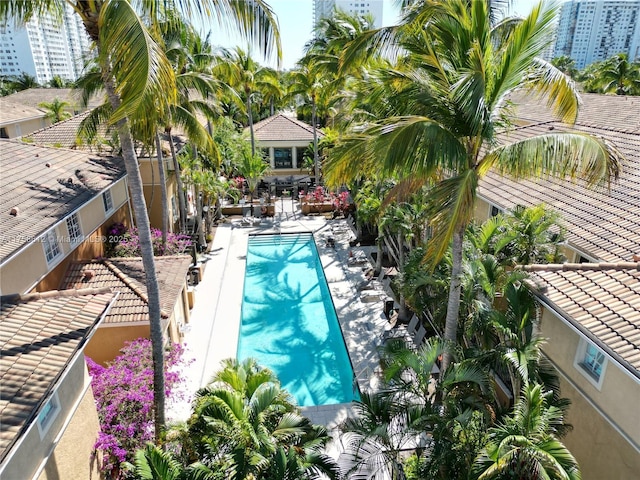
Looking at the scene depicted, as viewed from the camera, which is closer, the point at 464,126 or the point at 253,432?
the point at 253,432

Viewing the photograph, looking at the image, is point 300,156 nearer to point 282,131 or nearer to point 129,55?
point 282,131

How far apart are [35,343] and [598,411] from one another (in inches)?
410

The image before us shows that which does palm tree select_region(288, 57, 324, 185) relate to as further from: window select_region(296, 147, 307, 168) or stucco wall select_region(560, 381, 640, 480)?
stucco wall select_region(560, 381, 640, 480)

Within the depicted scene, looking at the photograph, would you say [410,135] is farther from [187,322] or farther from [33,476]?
[187,322]

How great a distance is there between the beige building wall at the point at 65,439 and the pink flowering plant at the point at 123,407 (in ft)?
1.42

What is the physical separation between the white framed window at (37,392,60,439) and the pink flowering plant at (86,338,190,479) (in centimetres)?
177

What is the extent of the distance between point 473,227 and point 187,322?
11.4 meters

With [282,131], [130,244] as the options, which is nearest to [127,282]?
[130,244]

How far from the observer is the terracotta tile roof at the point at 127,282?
43.1 feet

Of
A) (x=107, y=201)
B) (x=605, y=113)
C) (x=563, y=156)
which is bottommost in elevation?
(x=107, y=201)

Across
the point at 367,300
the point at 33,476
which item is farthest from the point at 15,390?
the point at 367,300

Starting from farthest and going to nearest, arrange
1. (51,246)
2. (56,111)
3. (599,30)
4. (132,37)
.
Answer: (599,30), (56,111), (51,246), (132,37)

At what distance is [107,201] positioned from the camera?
1769 cm

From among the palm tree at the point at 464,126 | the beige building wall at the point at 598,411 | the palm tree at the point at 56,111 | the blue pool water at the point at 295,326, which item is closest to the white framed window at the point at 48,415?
the palm tree at the point at 464,126
